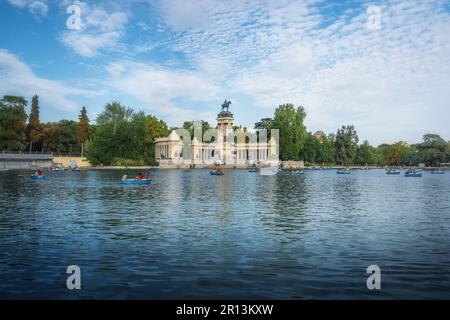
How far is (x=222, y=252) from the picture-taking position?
1666 centimetres

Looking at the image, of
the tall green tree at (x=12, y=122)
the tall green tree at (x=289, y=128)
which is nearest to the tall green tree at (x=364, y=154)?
the tall green tree at (x=289, y=128)

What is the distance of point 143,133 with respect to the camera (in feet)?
411

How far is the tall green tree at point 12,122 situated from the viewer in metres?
115

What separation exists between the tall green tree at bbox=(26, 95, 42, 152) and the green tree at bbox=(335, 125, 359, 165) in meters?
108

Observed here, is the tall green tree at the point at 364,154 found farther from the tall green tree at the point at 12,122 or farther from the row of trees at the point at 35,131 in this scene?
the tall green tree at the point at 12,122

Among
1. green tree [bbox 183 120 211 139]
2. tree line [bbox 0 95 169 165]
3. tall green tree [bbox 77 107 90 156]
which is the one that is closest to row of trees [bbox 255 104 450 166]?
green tree [bbox 183 120 211 139]

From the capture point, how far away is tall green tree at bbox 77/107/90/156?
141 meters

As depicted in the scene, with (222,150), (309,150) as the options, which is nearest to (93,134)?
(222,150)

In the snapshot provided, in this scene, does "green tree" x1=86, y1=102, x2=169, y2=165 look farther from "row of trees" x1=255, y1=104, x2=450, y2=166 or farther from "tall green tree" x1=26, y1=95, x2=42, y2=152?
"row of trees" x1=255, y1=104, x2=450, y2=166

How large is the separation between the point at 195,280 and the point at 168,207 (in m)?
18.7

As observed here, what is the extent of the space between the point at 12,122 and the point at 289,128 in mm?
80243

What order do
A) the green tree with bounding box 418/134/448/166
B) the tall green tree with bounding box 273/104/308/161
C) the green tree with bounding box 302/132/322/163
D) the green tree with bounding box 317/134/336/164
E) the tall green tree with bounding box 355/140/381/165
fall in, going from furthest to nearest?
the tall green tree with bounding box 355/140/381/165 → the green tree with bounding box 418/134/448/166 → the green tree with bounding box 317/134/336/164 → the green tree with bounding box 302/132/322/163 → the tall green tree with bounding box 273/104/308/161

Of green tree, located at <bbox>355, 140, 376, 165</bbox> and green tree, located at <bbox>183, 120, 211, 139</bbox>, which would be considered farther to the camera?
green tree, located at <bbox>355, 140, 376, 165</bbox>
